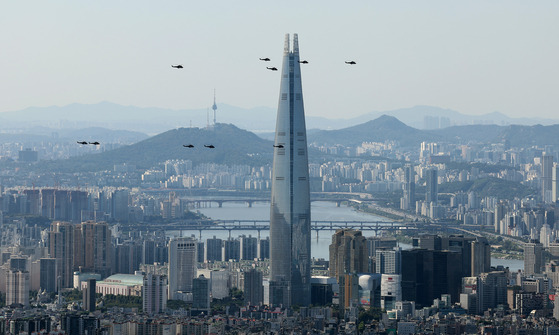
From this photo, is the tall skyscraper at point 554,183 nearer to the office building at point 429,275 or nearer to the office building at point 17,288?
the office building at point 429,275

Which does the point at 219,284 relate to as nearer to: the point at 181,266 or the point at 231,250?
the point at 181,266

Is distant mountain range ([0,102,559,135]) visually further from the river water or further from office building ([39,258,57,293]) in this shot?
office building ([39,258,57,293])

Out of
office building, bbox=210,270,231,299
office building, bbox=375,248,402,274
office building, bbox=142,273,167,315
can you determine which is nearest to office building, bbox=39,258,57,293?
office building, bbox=142,273,167,315

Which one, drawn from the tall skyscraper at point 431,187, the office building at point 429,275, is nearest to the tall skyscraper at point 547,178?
the tall skyscraper at point 431,187

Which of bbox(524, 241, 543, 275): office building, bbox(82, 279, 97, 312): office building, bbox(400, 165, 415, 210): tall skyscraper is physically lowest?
bbox(82, 279, 97, 312): office building

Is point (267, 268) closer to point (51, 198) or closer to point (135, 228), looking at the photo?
point (135, 228)

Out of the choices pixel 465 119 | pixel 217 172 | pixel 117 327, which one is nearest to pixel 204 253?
pixel 117 327
